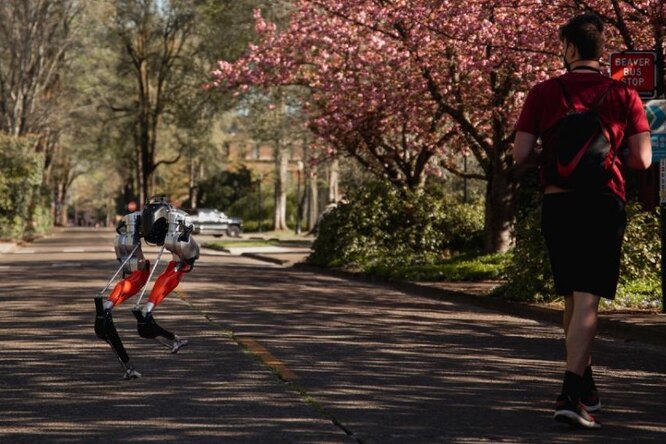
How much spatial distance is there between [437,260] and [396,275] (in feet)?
9.72

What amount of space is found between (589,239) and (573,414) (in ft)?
3.17

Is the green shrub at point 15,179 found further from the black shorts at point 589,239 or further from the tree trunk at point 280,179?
the black shorts at point 589,239

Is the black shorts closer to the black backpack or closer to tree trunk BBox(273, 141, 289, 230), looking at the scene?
the black backpack

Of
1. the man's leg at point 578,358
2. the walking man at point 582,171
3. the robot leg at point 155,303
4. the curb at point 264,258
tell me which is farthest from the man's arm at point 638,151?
the curb at point 264,258

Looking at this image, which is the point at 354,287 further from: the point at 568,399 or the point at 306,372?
the point at 568,399

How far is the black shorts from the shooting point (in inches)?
277

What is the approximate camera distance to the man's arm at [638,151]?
23.3ft

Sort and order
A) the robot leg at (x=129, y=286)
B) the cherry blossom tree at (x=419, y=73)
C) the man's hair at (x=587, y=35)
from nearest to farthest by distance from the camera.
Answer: the man's hair at (x=587, y=35) < the robot leg at (x=129, y=286) < the cherry blossom tree at (x=419, y=73)

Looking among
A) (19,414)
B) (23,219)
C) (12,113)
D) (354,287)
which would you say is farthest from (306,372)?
(12,113)

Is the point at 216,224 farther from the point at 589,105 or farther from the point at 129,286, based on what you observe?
the point at 589,105

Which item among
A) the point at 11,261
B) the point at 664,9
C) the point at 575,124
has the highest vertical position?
the point at 664,9

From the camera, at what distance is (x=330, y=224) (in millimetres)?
30969

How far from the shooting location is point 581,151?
6.96 meters

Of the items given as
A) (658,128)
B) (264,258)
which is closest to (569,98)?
(658,128)
